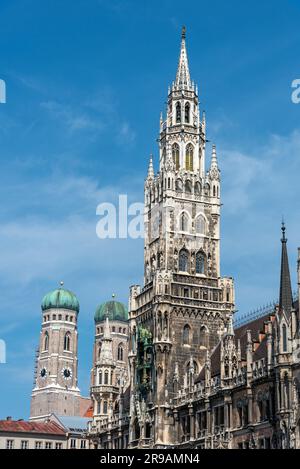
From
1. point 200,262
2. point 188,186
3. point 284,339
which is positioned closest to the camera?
point 284,339

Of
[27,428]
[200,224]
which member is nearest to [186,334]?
[200,224]

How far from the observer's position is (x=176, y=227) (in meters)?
115

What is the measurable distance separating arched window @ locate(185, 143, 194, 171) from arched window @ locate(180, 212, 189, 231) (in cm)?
708

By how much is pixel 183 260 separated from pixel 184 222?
198 inches

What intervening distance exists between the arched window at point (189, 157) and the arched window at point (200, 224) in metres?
7.08

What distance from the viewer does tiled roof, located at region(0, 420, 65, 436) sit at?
148125mm

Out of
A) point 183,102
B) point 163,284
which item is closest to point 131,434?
point 163,284

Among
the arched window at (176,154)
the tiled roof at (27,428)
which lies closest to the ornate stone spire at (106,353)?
the tiled roof at (27,428)

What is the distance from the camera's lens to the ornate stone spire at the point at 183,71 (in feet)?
401

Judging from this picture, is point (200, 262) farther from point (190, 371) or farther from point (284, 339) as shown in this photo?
point (284, 339)

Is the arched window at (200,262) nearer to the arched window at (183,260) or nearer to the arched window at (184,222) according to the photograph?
the arched window at (183,260)

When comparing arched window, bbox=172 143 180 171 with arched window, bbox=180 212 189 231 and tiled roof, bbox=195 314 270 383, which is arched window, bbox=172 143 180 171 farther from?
tiled roof, bbox=195 314 270 383

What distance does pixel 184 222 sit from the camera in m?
116
